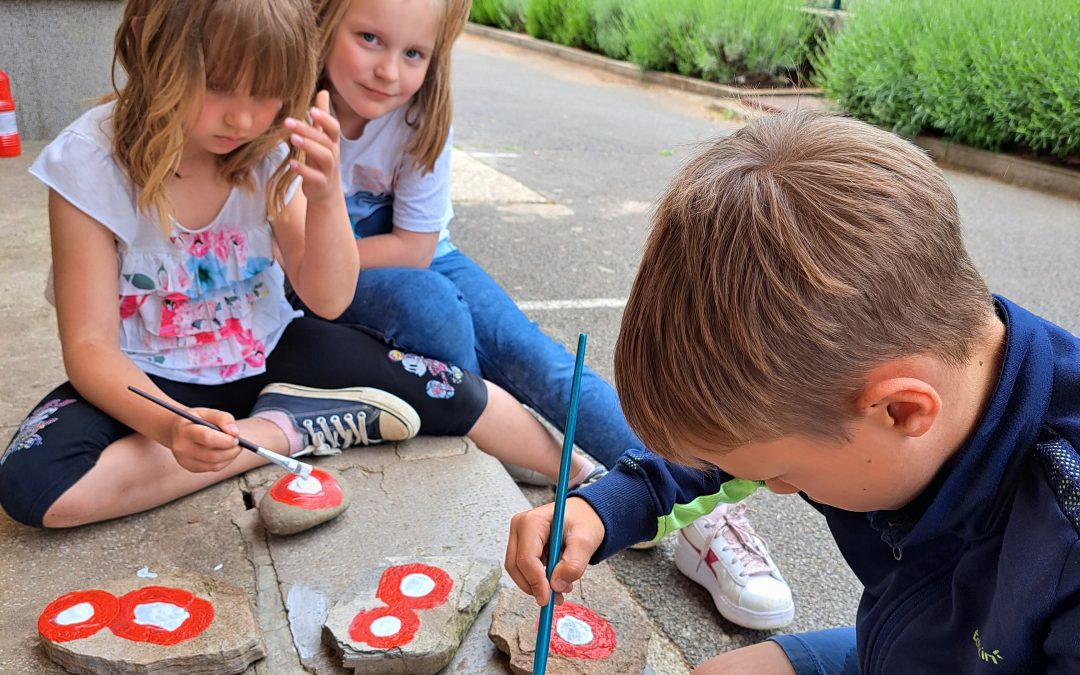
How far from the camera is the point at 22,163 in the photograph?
3641 mm

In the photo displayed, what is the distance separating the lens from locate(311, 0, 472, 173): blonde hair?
1934 mm

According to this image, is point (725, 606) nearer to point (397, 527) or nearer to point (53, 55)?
point (397, 527)

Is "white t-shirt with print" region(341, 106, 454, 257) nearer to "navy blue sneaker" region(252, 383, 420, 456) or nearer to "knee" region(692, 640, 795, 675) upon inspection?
Result: "navy blue sneaker" region(252, 383, 420, 456)

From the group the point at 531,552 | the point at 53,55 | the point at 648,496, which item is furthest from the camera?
the point at 53,55

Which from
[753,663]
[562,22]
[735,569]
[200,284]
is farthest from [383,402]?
[562,22]

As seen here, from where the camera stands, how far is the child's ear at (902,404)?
87 centimetres

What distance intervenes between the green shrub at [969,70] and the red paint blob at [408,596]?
5.38m

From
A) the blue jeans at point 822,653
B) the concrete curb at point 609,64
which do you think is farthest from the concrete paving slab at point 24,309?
the concrete curb at point 609,64

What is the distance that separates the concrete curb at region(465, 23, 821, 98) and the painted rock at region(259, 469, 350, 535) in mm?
6212

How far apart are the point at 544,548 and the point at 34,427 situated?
3.23ft

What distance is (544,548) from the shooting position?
1172 mm

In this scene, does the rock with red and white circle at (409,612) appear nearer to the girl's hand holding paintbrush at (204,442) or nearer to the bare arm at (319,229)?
the girl's hand holding paintbrush at (204,442)

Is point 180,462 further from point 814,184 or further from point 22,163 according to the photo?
point 22,163

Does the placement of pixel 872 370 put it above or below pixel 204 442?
above
